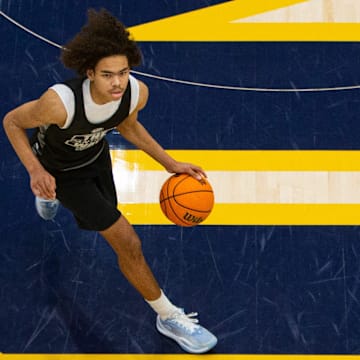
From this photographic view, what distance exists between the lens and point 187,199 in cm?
450

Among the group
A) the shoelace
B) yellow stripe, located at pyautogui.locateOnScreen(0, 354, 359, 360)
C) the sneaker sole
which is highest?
the shoelace

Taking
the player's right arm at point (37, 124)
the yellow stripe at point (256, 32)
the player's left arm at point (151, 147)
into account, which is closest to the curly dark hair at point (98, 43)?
the player's right arm at point (37, 124)

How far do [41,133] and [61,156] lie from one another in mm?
180

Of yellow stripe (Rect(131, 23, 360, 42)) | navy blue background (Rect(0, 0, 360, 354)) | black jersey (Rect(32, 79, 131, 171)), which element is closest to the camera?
black jersey (Rect(32, 79, 131, 171))

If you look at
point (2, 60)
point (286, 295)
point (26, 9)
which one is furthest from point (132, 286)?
point (26, 9)

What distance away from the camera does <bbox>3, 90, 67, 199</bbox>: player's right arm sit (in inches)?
156

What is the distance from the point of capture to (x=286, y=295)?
5.03 m

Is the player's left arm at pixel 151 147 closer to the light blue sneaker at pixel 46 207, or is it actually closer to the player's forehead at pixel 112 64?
the player's forehead at pixel 112 64

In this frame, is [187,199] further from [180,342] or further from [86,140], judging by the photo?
[180,342]

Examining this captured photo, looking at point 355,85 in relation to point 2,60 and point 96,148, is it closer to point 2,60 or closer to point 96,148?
point 96,148

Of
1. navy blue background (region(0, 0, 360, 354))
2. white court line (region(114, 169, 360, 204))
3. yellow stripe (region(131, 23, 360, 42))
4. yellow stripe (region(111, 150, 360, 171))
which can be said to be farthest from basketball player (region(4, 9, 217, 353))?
yellow stripe (region(131, 23, 360, 42))

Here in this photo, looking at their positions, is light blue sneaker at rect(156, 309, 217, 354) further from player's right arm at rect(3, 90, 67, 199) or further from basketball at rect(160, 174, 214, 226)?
player's right arm at rect(3, 90, 67, 199)

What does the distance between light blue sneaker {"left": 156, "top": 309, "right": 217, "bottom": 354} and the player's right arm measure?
130cm

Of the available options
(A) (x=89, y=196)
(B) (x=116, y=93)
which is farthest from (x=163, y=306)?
(B) (x=116, y=93)
